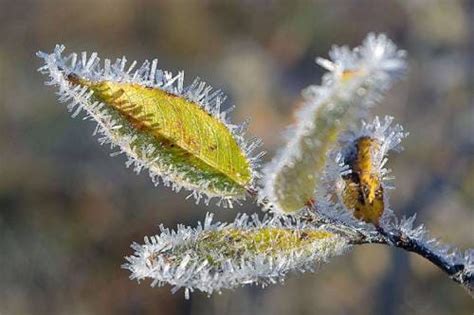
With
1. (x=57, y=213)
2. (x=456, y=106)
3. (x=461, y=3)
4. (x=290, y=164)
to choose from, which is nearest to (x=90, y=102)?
(x=290, y=164)

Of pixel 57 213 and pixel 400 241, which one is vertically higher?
pixel 57 213

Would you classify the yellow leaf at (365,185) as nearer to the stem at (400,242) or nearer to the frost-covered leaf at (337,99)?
the stem at (400,242)

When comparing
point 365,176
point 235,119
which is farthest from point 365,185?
point 235,119

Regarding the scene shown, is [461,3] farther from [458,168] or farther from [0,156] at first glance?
[0,156]

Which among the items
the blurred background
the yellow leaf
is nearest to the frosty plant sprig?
the yellow leaf

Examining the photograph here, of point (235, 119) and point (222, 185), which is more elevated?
point (235, 119)

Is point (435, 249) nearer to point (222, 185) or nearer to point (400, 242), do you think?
point (400, 242)
